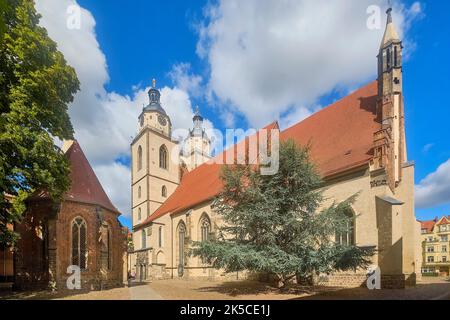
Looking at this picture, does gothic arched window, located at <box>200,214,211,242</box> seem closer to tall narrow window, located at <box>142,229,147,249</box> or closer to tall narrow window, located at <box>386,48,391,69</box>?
tall narrow window, located at <box>142,229,147,249</box>

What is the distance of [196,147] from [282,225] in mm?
38293

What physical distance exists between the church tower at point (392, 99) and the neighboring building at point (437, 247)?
4470 centimetres

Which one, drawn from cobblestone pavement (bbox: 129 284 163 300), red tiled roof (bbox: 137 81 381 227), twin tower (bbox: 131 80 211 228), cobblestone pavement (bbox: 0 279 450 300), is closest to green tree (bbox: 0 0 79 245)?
cobblestone pavement (bbox: 0 279 450 300)

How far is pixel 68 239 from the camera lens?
15.9 meters

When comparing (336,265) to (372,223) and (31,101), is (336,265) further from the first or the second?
(31,101)

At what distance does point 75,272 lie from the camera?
613 inches

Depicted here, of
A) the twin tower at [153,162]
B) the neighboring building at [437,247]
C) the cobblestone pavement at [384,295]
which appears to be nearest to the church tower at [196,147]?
the twin tower at [153,162]

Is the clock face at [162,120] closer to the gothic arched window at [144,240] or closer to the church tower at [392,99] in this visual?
the gothic arched window at [144,240]

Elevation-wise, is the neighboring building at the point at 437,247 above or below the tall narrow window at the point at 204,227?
below

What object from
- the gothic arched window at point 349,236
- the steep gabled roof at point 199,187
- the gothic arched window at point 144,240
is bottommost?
the gothic arched window at point 144,240

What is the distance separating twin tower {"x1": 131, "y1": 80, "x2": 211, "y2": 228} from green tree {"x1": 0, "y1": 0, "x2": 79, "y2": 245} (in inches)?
933

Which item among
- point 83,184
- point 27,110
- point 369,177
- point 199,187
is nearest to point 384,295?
point 369,177

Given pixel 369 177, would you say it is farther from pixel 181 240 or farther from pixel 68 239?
pixel 181 240

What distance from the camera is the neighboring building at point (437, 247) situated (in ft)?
159
